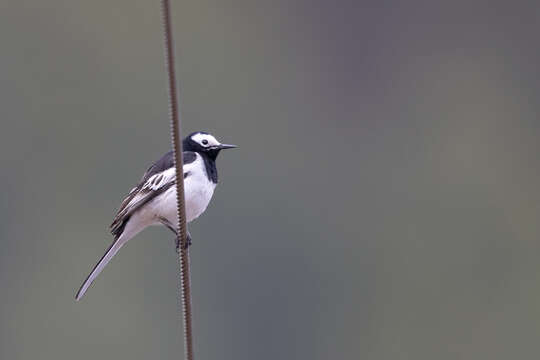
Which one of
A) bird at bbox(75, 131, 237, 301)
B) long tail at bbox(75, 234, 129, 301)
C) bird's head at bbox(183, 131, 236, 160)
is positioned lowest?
long tail at bbox(75, 234, 129, 301)

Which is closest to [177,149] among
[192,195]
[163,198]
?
[192,195]

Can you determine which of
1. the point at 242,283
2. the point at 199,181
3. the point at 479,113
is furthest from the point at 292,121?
the point at 199,181

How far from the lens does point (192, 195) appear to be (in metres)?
7.62

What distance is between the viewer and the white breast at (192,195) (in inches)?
301

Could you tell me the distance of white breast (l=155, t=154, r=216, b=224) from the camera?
301 inches

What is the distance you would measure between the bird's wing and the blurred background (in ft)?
44.4

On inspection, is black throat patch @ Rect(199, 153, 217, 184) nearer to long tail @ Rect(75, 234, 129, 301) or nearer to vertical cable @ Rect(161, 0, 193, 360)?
long tail @ Rect(75, 234, 129, 301)

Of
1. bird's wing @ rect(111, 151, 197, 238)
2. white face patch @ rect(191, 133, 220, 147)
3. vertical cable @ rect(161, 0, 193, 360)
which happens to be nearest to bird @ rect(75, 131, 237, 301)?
bird's wing @ rect(111, 151, 197, 238)

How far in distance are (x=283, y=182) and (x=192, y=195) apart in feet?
63.4

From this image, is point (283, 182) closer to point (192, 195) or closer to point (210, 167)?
point (210, 167)

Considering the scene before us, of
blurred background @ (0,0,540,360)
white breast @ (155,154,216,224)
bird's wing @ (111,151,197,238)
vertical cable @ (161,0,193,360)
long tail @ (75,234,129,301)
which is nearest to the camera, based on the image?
vertical cable @ (161,0,193,360)

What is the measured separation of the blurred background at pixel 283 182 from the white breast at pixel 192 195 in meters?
13.6

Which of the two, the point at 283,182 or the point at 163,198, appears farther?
the point at 283,182

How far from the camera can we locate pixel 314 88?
38625mm
